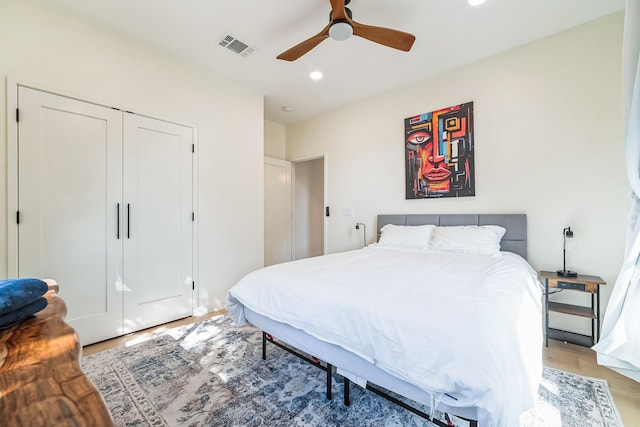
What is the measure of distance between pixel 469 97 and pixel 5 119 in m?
4.20

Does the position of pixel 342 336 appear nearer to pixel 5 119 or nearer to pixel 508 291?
pixel 508 291

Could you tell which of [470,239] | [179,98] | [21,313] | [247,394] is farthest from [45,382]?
[179,98]

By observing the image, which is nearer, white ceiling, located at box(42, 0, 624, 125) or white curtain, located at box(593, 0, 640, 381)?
white curtain, located at box(593, 0, 640, 381)

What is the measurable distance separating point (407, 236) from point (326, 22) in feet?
7.43

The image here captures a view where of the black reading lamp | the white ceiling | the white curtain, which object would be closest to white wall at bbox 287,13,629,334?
the black reading lamp

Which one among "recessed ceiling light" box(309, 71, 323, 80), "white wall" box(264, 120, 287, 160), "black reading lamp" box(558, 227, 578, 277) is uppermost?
"recessed ceiling light" box(309, 71, 323, 80)

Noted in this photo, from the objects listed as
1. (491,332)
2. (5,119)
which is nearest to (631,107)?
(491,332)

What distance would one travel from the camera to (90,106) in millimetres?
2406

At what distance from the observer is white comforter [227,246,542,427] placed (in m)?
0.99

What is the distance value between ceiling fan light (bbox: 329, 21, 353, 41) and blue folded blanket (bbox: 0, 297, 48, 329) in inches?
90.3

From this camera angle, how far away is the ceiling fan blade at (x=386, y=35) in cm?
207

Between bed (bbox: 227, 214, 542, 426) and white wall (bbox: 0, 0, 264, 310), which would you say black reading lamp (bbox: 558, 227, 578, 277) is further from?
white wall (bbox: 0, 0, 264, 310)

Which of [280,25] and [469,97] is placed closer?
[280,25]

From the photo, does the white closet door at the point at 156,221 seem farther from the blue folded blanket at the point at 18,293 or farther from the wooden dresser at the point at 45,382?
the wooden dresser at the point at 45,382
